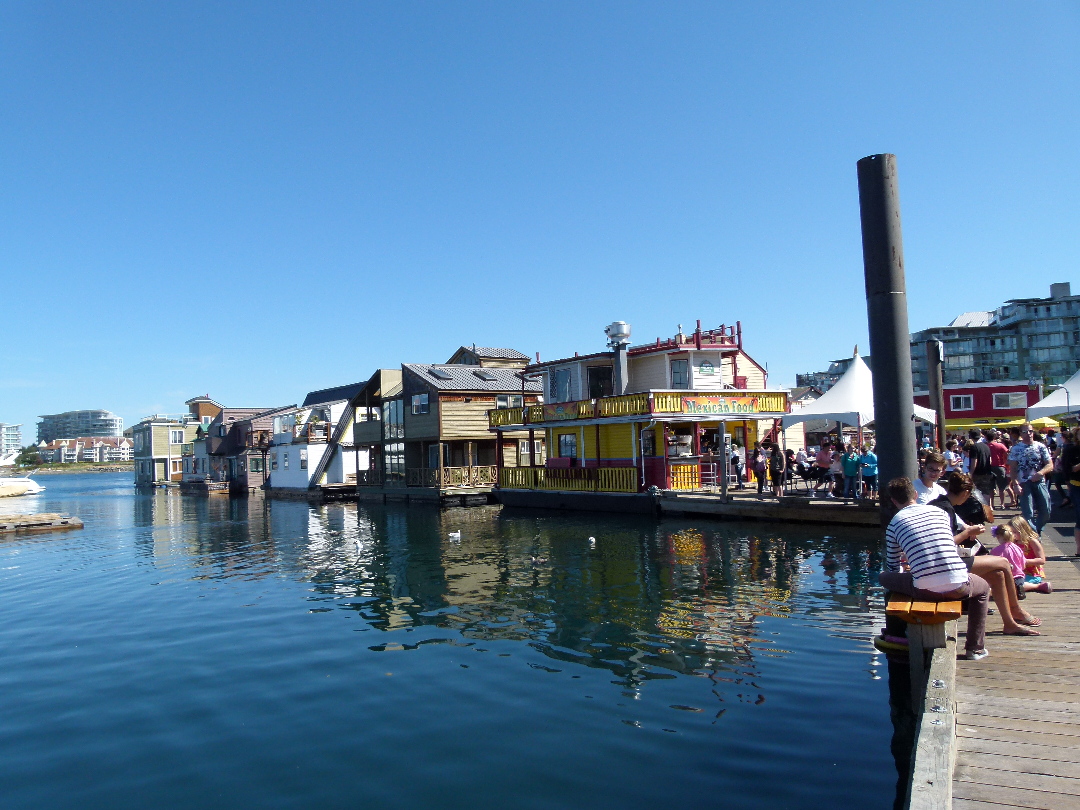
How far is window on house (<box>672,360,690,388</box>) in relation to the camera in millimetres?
36156

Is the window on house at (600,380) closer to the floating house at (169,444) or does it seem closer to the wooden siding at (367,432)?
the wooden siding at (367,432)

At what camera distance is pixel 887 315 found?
12047 mm

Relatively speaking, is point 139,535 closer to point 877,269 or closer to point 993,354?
point 877,269

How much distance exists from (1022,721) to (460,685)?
658 centimetres

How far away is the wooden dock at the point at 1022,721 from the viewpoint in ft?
15.8

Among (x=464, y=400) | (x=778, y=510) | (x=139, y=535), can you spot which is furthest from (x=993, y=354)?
(x=139, y=535)

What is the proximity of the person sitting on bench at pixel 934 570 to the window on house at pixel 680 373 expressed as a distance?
2864 cm

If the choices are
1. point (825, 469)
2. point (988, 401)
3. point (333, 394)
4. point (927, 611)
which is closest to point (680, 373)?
point (825, 469)

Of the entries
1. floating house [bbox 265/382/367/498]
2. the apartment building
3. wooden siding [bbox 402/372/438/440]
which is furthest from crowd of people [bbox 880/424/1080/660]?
the apartment building

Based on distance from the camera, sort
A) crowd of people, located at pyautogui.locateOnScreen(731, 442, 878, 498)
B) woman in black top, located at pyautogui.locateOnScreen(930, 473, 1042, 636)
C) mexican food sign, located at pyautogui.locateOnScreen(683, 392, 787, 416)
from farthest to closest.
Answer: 1. mexican food sign, located at pyautogui.locateOnScreen(683, 392, 787, 416)
2. crowd of people, located at pyautogui.locateOnScreen(731, 442, 878, 498)
3. woman in black top, located at pyautogui.locateOnScreen(930, 473, 1042, 636)

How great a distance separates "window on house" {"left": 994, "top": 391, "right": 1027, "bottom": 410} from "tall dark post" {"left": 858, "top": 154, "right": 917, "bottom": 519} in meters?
46.7

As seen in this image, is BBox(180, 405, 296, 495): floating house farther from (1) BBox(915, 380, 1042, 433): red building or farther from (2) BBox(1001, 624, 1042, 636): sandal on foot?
(2) BBox(1001, 624, 1042, 636): sandal on foot

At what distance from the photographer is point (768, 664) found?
1057cm

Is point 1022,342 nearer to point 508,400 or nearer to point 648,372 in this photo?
point 508,400
